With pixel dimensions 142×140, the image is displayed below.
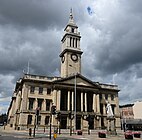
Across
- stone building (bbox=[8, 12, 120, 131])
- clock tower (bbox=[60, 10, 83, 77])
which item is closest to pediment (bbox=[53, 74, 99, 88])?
stone building (bbox=[8, 12, 120, 131])

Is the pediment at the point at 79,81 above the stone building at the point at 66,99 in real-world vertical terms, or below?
above

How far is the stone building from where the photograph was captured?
57.7 meters

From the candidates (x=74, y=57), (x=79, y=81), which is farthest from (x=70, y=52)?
(x=79, y=81)

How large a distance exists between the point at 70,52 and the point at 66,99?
18.9 metres

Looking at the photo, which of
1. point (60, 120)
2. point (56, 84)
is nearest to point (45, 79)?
point (56, 84)

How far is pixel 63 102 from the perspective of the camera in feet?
208

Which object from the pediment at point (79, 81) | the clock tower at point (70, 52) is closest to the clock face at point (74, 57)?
the clock tower at point (70, 52)

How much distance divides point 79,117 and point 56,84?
12.6 meters

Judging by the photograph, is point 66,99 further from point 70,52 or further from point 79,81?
point 70,52

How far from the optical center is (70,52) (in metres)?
73.1

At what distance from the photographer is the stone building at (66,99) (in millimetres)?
57656

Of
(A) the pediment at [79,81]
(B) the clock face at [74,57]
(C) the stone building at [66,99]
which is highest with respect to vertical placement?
(B) the clock face at [74,57]

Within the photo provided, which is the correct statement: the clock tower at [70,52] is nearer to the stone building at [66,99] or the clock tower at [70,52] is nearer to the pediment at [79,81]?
the stone building at [66,99]

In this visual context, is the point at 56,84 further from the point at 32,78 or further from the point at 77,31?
the point at 77,31
